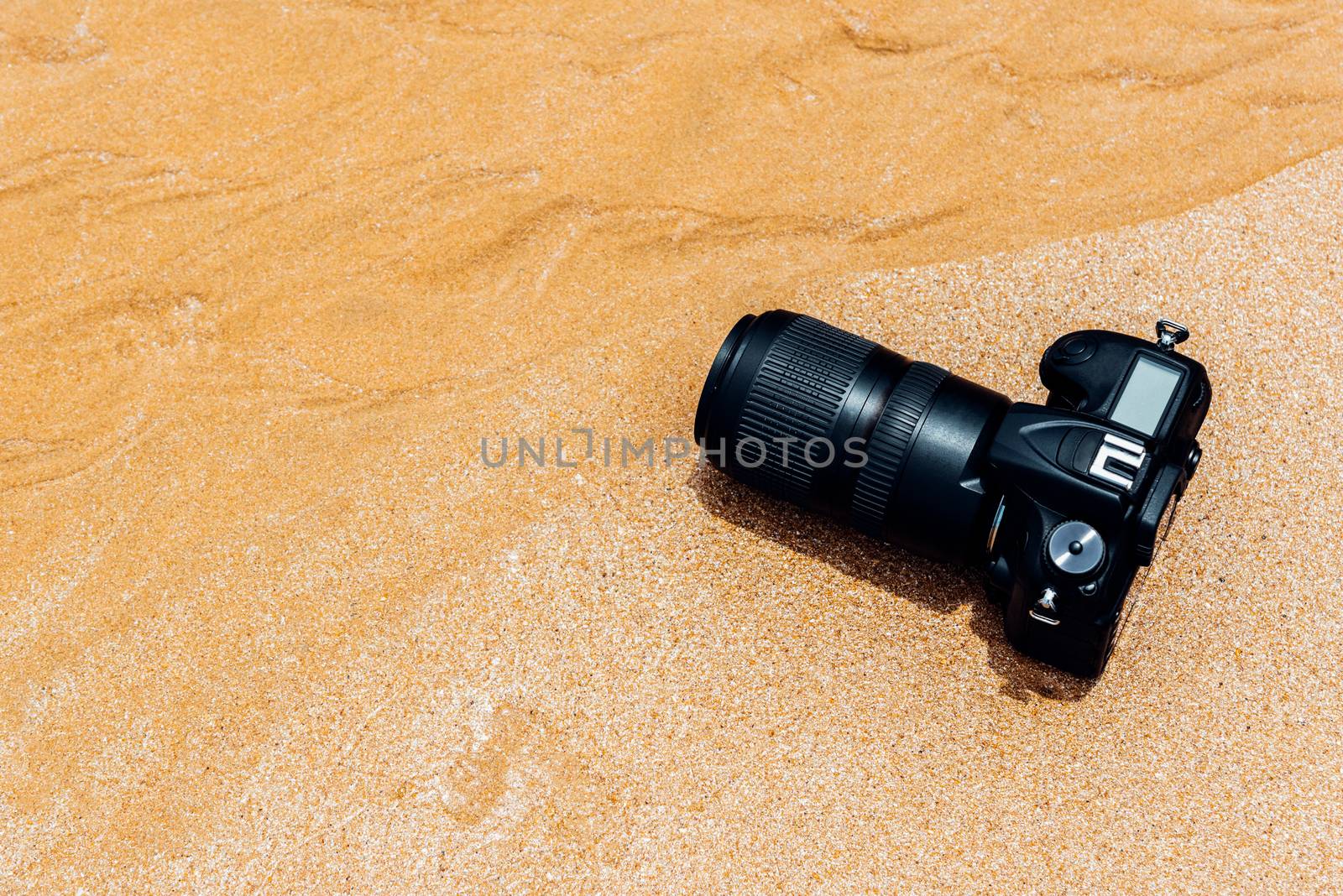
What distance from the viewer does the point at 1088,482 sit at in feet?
6.62

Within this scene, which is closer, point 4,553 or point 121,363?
point 4,553

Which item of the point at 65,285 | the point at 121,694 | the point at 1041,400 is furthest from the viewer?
the point at 65,285

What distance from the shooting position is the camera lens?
2.18m

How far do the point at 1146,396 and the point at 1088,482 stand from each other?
25cm

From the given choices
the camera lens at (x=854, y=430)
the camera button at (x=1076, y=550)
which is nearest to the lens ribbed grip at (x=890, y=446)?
the camera lens at (x=854, y=430)

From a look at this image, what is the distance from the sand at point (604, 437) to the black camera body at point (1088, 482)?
30 cm

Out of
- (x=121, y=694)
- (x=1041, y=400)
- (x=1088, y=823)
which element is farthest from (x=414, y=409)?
(x=1088, y=823)

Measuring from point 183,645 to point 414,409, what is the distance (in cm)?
78

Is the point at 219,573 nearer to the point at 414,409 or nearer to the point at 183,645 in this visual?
the point at 183,645

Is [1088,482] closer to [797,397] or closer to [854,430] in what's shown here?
[854,430]

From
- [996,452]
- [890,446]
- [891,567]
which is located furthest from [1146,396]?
[891,567]

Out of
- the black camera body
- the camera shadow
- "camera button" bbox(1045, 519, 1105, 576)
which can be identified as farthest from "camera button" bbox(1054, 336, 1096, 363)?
the camera shadow

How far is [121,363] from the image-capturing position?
2.74m

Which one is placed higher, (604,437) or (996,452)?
(996,452)
